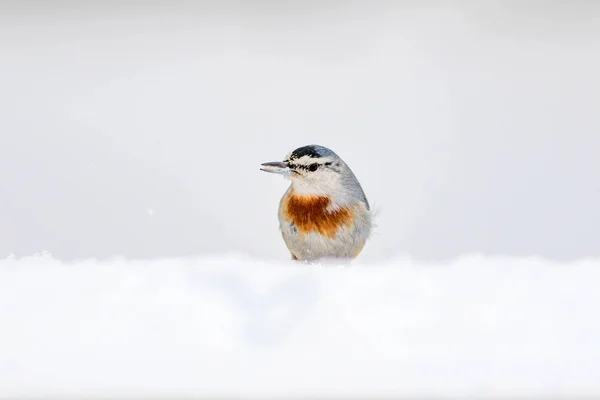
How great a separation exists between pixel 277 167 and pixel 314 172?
0.24 metres

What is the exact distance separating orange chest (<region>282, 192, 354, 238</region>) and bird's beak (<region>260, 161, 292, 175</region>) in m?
0.18

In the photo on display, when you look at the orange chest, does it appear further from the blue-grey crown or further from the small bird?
the blue-grey crown

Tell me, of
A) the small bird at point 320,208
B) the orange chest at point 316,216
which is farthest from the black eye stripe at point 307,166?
the orange chest at point 316,216

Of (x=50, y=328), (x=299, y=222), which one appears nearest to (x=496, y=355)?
(x=50, y=328)

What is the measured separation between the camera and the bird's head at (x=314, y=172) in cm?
445

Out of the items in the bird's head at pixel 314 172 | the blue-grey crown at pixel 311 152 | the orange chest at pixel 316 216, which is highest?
the blue-grey crown at pixel 311 152

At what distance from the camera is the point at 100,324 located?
246 cm

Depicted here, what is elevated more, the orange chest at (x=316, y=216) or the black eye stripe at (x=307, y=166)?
the black eye stripe at (x=307, y=166)

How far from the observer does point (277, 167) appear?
4504 millimetres

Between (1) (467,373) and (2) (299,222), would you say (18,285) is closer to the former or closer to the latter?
(1) (467,373)

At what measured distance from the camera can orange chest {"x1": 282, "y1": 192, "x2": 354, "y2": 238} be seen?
431 cm

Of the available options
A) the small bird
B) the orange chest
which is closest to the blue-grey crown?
the small bird

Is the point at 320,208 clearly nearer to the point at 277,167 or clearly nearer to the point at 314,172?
the point at 314,172

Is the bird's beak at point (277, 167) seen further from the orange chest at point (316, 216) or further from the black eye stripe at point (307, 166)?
the orange chest at point (316, 216)
